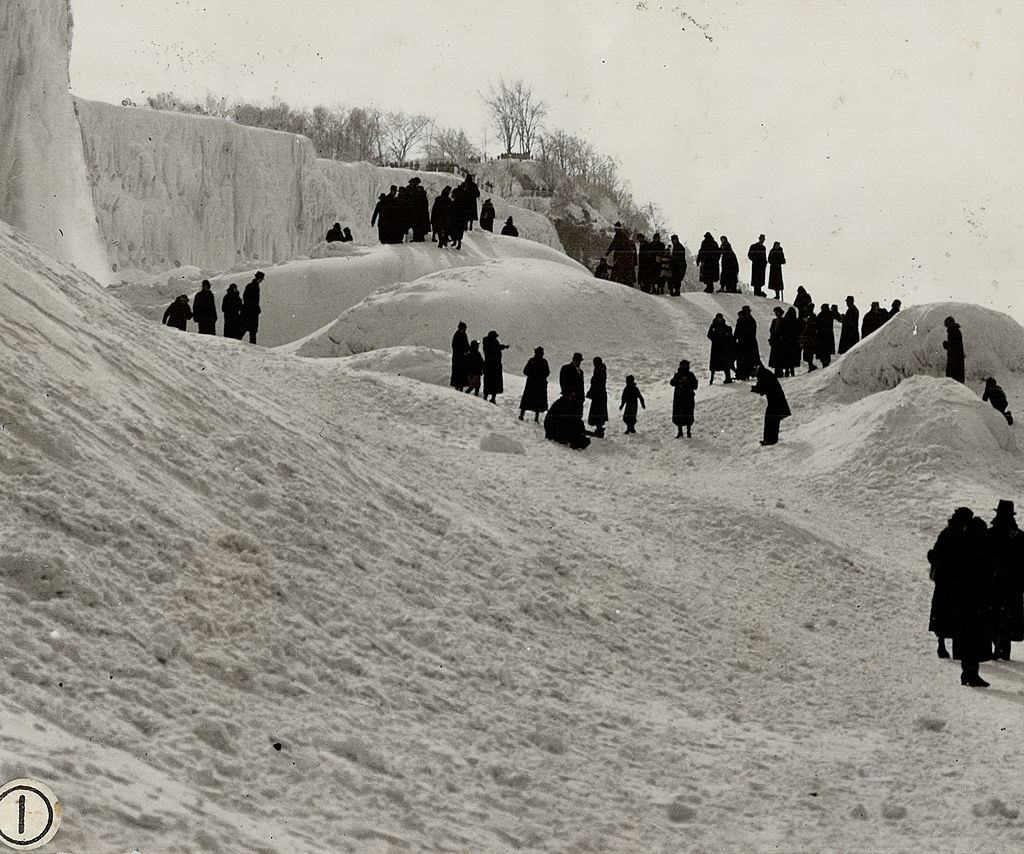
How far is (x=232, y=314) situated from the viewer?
21.3 m

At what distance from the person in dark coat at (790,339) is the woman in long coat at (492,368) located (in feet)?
15.5

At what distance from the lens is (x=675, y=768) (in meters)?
6.99

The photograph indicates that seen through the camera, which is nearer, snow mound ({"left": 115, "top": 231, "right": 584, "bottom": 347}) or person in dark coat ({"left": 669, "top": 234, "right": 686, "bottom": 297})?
snow mound ({"left": 115, "top": 231, "right": 584, "bottom": 347})

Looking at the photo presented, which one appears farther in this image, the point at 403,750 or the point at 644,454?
the point at 644,454

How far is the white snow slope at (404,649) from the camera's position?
5.58 metres

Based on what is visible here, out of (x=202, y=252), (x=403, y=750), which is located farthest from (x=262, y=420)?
(x=202, y=252)

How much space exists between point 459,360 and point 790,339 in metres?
5.40

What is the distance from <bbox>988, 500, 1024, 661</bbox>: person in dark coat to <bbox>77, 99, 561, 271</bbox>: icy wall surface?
109 ft

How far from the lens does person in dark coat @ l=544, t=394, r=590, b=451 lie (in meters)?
16.7

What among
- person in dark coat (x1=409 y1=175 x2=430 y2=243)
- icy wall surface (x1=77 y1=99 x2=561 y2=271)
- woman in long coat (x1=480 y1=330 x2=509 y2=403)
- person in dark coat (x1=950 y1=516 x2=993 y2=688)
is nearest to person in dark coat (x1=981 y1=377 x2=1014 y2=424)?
woman in long coat (x1=480 y1=330 x2=509 y2=403)

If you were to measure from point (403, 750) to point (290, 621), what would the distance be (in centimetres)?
117

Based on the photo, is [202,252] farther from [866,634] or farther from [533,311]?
[866,634]

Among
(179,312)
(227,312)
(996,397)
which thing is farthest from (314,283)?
(996,397)

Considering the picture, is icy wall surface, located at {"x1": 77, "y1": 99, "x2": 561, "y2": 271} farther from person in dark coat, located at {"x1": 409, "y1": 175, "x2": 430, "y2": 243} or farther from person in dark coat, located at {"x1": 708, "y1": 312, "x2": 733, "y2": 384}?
person in dark coat, located at {"x1": 708, "y1": 312, "x2": 733, "y2": 384}
